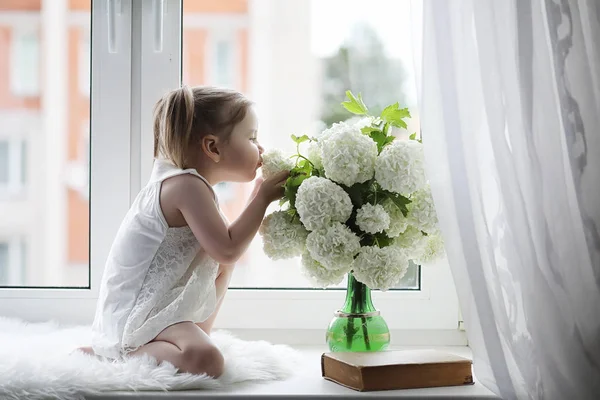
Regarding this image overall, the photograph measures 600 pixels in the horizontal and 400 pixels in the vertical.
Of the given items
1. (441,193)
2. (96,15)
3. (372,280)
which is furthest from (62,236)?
(441,193)

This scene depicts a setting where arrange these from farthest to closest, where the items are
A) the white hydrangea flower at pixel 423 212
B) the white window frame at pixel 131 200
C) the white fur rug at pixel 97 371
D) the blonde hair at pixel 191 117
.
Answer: the white window frame at pixel 131 200, the blonde hair at pixel 191 117, the white hydrangea flower at pixel 423 212, the white fur rug at pixel 97 371

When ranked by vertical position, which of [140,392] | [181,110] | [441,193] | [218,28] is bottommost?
[140,392]

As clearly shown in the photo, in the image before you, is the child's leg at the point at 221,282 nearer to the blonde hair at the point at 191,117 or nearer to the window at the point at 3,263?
the blonde hair at the point at 191,117

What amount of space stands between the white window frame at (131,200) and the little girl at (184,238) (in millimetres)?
247

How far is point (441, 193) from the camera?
1279mm

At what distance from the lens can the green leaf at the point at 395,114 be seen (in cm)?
141

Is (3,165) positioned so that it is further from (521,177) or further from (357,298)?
(521,177)

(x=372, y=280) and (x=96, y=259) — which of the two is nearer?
(x=372, y=280)

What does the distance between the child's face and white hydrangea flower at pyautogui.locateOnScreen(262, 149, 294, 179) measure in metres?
0.06

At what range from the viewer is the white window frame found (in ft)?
5.69

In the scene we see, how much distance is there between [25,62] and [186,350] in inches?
33.8

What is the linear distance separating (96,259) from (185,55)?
51 centimetres

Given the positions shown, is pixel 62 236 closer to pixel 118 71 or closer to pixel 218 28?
Result: pixel 118 71

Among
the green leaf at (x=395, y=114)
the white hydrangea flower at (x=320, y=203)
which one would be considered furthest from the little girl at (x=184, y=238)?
the green leaf at (x=395, y=114)
